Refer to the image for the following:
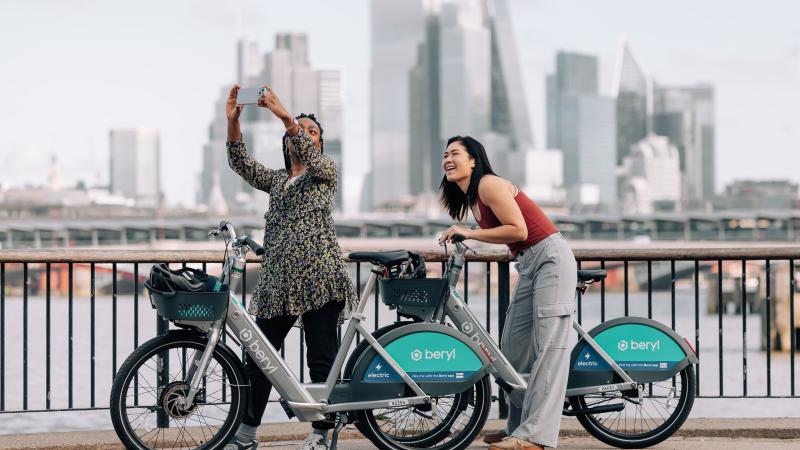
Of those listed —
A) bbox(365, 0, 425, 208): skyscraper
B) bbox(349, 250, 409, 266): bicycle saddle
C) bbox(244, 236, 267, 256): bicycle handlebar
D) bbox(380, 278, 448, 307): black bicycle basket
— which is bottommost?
bbox(380, 278, 448, 307): black bicycle basket

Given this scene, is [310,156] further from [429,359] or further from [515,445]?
[515,445]

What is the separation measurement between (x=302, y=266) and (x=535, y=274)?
1049mm

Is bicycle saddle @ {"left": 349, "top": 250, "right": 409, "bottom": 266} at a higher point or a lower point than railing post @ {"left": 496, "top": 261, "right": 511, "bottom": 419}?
higher

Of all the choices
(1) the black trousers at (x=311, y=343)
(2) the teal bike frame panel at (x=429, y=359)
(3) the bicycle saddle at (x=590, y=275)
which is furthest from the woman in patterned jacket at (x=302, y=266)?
(3) the bicycle saddle at (x=590, y=275)

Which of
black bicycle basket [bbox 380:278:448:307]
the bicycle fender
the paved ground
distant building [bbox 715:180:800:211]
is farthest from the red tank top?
distant building [bbox 715:180:800:211]

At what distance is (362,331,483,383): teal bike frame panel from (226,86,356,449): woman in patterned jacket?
273mm

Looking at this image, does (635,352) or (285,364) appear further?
(635,352)

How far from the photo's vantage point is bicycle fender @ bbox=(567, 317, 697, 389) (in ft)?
17.6

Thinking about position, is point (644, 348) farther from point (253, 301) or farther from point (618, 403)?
point (253, 301)

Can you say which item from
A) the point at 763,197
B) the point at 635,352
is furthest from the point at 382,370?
the point at 763,197

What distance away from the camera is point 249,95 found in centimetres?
459

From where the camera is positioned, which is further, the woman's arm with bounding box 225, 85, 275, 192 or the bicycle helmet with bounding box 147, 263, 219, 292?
the woman's arm with bounding box 225, 85, 275, 192

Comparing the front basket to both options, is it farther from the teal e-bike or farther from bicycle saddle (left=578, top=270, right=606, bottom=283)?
bicycle saddle (left=578, top=270, right=606, bottom=283)

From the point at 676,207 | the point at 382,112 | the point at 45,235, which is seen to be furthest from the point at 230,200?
the point at 45,235
